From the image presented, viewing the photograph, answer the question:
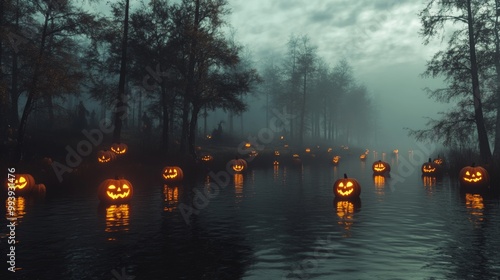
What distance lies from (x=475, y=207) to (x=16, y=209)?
44.5 feet

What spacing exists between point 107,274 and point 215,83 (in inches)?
1067

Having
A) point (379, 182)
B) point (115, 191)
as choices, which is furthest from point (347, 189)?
point (379, 182)

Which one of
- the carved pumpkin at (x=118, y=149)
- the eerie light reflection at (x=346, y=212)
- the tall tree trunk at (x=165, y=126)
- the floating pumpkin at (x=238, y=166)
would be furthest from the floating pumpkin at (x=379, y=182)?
the carved pumpkin at (x=118, y=149)

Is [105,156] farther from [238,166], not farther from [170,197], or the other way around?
[170,197]

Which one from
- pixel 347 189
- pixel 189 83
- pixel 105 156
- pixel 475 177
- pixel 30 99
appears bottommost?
pixel 347 189

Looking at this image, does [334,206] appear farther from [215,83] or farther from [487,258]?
[215,83]

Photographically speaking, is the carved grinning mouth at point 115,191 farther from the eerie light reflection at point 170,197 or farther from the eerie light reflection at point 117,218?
the eerie light reflection at point 170,197

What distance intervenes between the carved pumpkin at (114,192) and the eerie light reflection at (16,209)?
2282mm

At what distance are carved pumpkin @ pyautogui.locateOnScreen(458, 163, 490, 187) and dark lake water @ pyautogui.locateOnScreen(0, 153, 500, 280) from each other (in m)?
1.95

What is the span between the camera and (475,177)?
705 inches

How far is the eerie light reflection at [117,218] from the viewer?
401 inches

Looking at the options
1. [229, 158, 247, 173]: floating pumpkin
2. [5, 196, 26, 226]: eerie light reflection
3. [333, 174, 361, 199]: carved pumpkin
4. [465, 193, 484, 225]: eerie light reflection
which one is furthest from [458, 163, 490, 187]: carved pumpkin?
[5, 196, 26, 226]: eerie light reflection

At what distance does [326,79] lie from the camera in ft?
251

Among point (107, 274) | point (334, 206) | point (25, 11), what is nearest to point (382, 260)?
point (107, 274)
